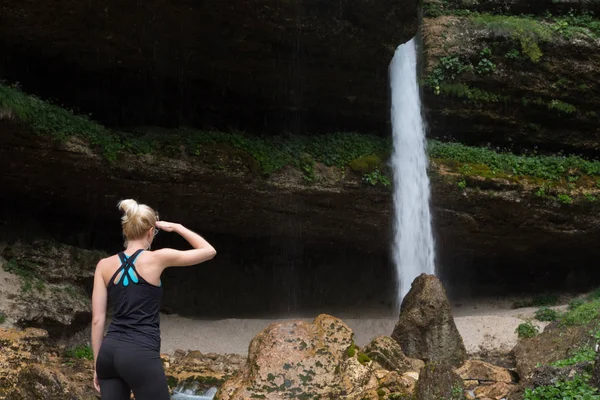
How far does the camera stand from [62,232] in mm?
14312

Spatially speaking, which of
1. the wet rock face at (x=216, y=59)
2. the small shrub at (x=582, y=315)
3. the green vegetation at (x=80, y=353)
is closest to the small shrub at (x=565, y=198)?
the small shrub at (x=582, y=315)

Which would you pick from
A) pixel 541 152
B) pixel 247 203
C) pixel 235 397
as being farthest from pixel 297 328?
pixel 541 152

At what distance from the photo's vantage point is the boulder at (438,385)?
5848 millimetres

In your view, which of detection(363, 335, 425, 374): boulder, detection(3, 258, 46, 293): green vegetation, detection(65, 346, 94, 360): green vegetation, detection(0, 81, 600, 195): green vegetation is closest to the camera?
detection(363, 335, 425, 374): boulder

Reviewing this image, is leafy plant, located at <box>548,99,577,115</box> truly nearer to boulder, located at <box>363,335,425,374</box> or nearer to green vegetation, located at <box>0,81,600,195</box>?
green vegetation, located at <box>0,81,600,195</box>

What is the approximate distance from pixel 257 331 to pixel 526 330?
18.8 feet

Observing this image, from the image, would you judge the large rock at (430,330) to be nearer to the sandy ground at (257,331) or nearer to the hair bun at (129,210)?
the sandy ground at (257,331)

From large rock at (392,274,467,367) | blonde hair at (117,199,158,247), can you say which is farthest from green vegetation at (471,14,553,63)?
blonde hair at (117,199,158,247)

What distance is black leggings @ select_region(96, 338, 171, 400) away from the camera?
308 centimetres

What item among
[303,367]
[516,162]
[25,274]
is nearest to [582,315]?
[516,162]

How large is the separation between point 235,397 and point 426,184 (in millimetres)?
10796

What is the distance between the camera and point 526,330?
40.6ft

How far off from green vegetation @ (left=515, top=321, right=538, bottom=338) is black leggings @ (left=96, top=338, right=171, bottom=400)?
34.6ft

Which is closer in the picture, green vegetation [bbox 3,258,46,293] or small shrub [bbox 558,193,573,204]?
green vegetation [bbox 3,258,46,293]
